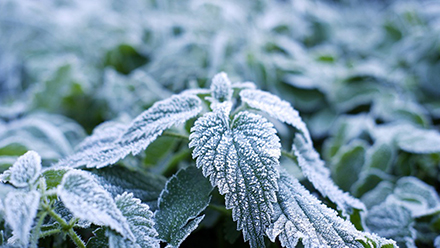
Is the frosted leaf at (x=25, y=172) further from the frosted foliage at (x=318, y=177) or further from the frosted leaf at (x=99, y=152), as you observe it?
the frosted foliage at (x=318, y=177)

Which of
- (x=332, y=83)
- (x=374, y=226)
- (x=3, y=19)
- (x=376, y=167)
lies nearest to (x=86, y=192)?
(x=374, y=226)

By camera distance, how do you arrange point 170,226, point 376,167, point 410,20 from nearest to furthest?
point 170,226, point 376,167, point 410,20

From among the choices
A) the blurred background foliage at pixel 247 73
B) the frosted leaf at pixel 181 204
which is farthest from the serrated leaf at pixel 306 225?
the blurred background foliage at pixel 247 73

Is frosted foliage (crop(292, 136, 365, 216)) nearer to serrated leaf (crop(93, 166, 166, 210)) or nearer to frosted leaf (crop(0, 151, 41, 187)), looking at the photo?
serrated leaf (crop(93, 166, 166, 210))

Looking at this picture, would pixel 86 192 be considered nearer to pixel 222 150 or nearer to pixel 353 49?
pixel 222 150

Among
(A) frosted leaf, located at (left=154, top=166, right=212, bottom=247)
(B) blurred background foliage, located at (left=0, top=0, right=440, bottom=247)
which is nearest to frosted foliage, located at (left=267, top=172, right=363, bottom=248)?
(A) frosted leaf, located at (left=154, top=166, right=212, bottom=247)
